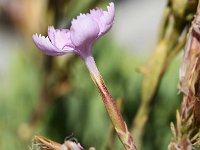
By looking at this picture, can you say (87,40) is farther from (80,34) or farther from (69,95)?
(69,95)

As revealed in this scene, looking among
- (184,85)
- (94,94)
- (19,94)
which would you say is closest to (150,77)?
(184,85)

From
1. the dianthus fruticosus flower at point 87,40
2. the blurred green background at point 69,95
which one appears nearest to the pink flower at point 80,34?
the dianthus fruticosus flower at point 87,40

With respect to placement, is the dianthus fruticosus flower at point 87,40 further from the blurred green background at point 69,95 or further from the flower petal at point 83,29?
the blurred green background at point 69,95

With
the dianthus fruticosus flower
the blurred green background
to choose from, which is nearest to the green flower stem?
the dianthus fruticosus flower

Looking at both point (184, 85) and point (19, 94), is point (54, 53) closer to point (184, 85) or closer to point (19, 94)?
point (184, 85)

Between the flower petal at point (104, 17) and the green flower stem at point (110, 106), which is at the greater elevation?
the flower petal at point (104, 17)

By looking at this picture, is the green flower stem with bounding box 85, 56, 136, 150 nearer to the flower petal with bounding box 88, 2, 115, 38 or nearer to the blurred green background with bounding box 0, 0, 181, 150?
the flower petal with bounding box 88, 2, 115, 38
